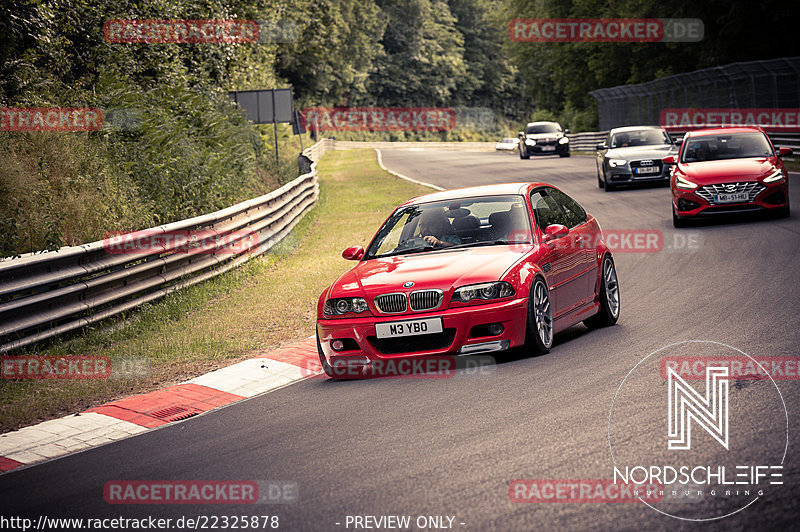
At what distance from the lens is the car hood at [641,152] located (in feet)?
79.2

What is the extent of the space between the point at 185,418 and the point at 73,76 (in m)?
13.1

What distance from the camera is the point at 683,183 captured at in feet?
54.0

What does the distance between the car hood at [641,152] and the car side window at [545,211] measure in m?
15.2

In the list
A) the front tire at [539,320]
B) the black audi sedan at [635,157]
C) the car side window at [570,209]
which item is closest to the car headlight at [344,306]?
the front tire at [539,320]

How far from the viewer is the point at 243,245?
Answer: 1515 cm

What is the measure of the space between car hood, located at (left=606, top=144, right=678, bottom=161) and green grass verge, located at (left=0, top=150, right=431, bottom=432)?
29.9 feet

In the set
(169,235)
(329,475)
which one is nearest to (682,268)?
(169,235)

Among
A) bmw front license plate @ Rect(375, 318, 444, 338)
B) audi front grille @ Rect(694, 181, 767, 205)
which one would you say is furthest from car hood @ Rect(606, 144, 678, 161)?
bmw front license plate @ Rect(375, 318, 444, 338)

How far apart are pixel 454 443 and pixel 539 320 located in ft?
8.69

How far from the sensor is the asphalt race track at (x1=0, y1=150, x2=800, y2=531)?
177 inches

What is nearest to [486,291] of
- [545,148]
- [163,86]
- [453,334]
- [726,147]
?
[453,334]

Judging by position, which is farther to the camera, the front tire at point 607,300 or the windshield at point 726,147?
the windshield at point 726,147

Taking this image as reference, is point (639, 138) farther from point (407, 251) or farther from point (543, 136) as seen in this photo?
point (543, 136)

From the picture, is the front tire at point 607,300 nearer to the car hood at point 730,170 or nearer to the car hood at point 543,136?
the car hood at point 730,170
